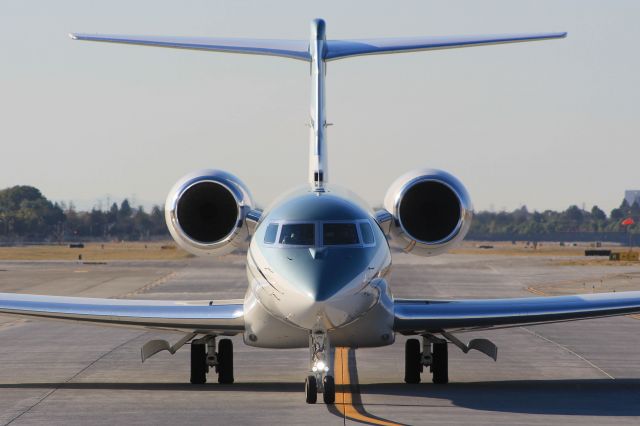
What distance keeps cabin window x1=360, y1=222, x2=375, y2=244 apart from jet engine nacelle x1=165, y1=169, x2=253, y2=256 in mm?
2800

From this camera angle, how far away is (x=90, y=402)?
15.9 metres

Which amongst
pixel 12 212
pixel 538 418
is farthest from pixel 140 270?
pixel 12 212

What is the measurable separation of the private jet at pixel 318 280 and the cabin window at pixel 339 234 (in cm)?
2

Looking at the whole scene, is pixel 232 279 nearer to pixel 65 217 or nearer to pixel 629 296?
pixel 629 296

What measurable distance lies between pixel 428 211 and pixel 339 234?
331 centimetres

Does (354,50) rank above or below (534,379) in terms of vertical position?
above

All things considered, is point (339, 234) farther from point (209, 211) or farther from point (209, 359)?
point (209, 359)

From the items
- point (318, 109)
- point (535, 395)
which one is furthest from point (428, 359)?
point (318, 109)

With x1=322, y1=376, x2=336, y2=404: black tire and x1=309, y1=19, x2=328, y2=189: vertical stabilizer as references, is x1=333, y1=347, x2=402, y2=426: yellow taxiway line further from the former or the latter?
x1=309, y1=19, x2=328, y2=189: vertical stabilizer

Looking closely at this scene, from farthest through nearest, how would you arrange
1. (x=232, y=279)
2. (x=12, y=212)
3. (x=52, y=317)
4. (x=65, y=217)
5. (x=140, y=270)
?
1. (x=65, y=217)
2. (x=12, y=212)
3. (x=140, y=270)
4. (x=232, y=279)
5. (x=52, y=317)

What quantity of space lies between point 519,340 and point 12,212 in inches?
6521

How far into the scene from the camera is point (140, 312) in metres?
17.3

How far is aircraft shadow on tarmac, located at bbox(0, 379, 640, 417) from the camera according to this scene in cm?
1528

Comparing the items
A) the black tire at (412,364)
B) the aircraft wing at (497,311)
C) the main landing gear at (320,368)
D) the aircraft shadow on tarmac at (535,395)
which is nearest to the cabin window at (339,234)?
the main landing gear at (320,368)
